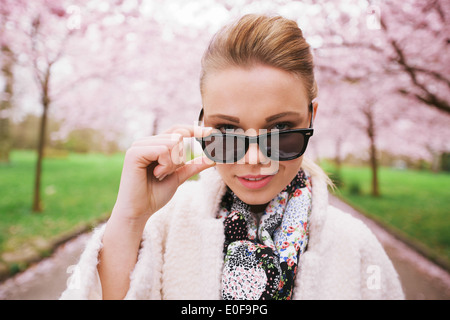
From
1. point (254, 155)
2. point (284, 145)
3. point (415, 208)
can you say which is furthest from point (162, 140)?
point (415, 208)

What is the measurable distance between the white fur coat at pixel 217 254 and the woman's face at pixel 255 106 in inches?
11.8

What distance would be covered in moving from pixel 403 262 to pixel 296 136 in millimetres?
5073

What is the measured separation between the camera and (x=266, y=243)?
49.9 inches

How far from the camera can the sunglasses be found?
1074mm

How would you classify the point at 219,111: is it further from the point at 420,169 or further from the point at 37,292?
the point at 420,169

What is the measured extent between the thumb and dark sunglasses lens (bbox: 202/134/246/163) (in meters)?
0.03

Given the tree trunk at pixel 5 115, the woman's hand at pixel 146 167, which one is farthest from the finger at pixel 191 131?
the tree trunk at pixel 5 115

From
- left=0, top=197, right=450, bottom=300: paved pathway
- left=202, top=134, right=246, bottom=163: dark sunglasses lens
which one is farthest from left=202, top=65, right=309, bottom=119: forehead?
left=0, top=197, right=450, bottom=300: paved pathway

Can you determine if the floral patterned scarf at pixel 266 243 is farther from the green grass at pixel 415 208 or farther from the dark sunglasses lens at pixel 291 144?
the green grass at pixel 415 208

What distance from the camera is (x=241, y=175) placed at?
117cm

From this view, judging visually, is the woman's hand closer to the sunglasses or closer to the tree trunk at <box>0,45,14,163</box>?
the sunglasses

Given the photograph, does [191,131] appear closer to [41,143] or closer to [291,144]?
[291,144]

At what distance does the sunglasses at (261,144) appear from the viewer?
1074 mm
